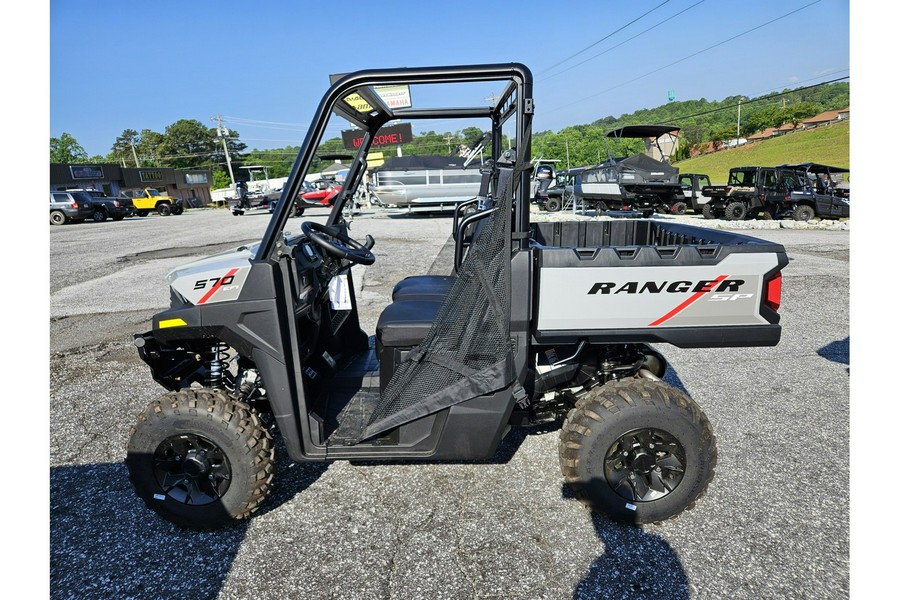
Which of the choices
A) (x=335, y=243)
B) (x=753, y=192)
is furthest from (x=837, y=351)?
(x=753, y=192)

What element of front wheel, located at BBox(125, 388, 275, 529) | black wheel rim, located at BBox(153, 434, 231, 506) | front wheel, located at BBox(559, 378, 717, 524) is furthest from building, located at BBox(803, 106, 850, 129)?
black wheel rim, located at BBox(153, 434, 231, 506)

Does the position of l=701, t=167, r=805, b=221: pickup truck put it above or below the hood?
above

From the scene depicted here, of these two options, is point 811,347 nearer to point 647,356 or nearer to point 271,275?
point 647,356

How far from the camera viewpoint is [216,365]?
8.91 ft

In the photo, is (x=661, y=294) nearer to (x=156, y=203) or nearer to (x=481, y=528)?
(x=481, y=528)

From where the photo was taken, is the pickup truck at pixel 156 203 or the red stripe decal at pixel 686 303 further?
the pickup truck at pixel 156 203

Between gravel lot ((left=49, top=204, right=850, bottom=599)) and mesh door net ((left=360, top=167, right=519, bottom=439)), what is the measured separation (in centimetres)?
57

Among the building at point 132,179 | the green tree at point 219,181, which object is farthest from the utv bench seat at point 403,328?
the green tree at point 219,181

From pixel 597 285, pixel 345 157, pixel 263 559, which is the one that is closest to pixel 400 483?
pixel 263 559

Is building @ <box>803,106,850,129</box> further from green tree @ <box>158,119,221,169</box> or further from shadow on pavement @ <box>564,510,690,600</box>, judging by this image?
green tree @ <box>158,119,221,169</box>

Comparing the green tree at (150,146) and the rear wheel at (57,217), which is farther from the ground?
the green tree at (150,146)

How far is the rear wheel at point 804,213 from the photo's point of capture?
16.0m

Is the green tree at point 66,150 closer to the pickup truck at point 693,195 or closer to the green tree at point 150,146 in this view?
the green tree at point 150,146

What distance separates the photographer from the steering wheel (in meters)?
2.52
